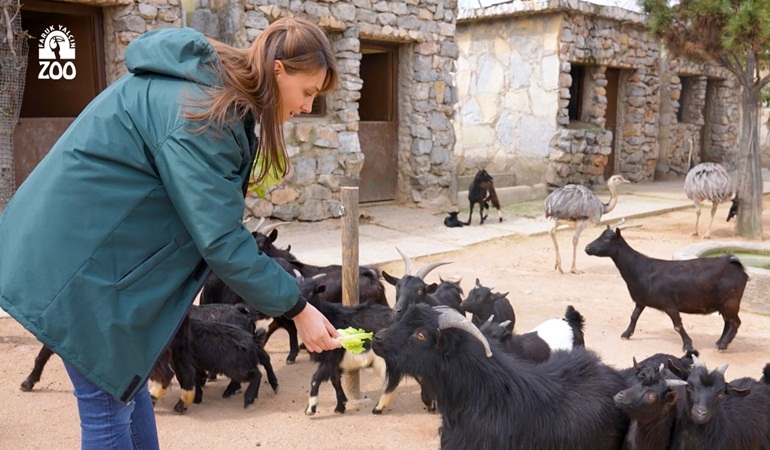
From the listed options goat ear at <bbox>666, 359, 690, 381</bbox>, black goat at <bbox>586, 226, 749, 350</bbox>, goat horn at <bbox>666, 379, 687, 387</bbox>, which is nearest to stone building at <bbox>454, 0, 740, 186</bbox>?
black goat at <bbox>586, 226, 749, 350</bbox>

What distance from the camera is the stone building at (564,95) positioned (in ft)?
44.5

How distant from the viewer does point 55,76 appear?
8.74 m

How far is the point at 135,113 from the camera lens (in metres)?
1.89

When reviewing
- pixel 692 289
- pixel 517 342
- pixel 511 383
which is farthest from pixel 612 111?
pixel 511 383

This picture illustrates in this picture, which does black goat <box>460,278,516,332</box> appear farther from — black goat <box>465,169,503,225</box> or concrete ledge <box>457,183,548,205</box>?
concrete ledge <box>457,183,548,205</box>

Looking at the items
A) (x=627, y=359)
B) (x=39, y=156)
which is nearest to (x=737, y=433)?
(x=627, y=359)

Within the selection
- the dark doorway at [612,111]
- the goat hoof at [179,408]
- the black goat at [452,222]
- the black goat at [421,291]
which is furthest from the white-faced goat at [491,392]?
the dark doorway at [612,111]

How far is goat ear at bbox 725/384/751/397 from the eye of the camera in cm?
307

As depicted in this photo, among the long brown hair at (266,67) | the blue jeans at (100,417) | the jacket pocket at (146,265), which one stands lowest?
the blue jeans at (100,417)

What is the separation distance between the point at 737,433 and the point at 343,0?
306 inches

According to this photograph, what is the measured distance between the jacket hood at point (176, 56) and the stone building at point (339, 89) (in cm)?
633

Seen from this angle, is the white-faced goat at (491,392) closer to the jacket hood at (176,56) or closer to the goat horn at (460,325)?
the goat horn at (460,325)

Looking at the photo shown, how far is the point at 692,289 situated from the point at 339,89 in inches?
231

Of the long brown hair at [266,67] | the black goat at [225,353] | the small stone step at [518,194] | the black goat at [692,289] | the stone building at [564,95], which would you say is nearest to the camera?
the long brown hair at [266,67]
